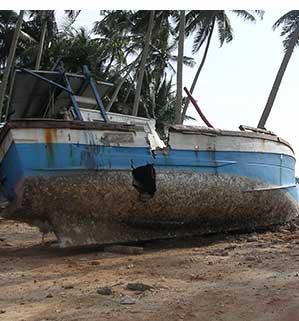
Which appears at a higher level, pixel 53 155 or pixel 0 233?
pixel 53 155

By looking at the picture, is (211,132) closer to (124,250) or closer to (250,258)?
(124,250)

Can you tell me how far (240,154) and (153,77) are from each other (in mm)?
22136

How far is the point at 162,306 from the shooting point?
485 centimetres

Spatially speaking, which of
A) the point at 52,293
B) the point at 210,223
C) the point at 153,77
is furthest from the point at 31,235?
the point at 153,77

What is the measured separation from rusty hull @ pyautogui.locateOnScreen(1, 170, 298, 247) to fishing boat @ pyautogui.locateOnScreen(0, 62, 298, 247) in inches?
0.7

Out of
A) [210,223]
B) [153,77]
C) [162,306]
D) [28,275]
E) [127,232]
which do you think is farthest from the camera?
[153,77]

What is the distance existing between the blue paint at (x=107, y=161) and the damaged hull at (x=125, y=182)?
2 cm

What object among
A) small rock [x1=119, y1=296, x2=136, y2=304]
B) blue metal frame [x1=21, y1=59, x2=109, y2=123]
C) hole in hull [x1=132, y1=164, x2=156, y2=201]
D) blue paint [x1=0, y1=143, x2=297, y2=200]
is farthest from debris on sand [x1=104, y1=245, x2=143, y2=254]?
small rock [x1=119, y1=296, x2=136, y2=304]

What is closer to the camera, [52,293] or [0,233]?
[52,293]

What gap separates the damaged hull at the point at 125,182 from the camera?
8.06 m

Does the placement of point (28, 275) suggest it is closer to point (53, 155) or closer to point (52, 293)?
point (52, 293)

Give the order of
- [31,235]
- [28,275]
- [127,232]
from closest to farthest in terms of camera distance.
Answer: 1. [28,275]
2. [127,232]
3. [31,235]

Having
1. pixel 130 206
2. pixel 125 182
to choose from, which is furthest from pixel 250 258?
pixel 125 182

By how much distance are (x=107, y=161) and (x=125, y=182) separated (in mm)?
464
